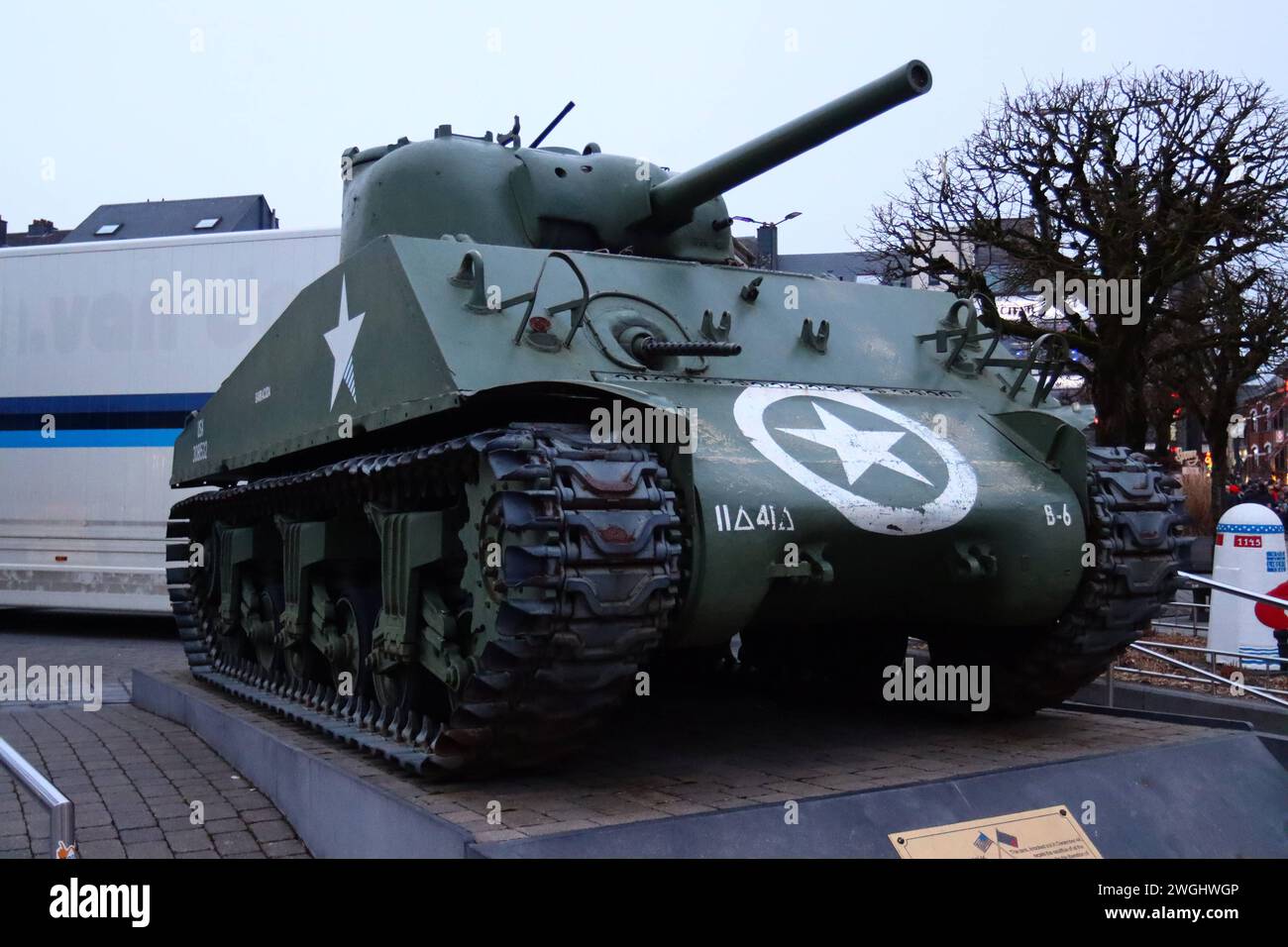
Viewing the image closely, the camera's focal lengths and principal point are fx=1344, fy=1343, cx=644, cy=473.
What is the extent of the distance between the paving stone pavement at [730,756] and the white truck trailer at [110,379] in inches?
286

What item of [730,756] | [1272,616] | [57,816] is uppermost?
[57,816]

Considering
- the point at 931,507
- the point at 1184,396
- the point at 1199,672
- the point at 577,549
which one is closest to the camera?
the point at 577,549

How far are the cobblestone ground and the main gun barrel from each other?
3861 millimetres

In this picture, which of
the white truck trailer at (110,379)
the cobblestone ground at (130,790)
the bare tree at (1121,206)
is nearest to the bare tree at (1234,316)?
the bare tree at (1121,206)

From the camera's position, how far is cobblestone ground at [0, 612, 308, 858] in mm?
Result: 5719

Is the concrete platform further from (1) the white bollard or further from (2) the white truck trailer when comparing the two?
(2) the white truck trailer

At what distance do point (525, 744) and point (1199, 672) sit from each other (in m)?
4.68

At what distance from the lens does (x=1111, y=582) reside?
5961 millimetres

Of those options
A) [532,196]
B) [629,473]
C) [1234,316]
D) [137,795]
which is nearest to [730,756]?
[629,473]

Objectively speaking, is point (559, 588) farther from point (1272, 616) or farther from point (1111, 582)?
point (1272, 616)

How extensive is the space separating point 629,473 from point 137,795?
3.45 meters
